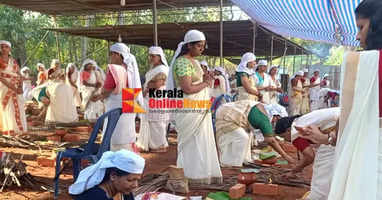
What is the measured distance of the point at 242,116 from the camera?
5102 millimetres

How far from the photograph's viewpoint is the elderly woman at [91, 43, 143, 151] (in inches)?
173

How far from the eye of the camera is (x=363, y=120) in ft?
5.28

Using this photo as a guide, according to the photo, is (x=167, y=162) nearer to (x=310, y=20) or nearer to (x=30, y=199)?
(x=30, y=199)

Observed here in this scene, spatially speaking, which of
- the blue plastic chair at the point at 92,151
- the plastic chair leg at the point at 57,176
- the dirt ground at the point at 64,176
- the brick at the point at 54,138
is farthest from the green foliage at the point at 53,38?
the plastic chair leg at the point at 57,176

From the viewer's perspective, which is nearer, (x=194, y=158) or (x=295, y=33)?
(x=194, y=158)

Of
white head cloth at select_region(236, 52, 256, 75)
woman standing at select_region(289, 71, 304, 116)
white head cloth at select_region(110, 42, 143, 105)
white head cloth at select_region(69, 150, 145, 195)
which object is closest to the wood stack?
white head cloth at select_region(110, 42, 143, 105)

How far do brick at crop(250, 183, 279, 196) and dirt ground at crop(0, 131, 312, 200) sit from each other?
75 mm

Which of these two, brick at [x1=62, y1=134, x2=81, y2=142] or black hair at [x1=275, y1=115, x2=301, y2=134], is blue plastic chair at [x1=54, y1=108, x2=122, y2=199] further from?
brick at [x1=62, y1=134, x2=81, y2=142]

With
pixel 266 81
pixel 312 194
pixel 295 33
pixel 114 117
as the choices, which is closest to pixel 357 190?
pixel 312 194

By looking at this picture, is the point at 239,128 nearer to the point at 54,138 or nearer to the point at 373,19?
the point at 373,19

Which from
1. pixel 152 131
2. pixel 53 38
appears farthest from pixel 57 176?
pixel 53 38

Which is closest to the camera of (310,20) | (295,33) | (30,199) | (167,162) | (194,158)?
(30,199)

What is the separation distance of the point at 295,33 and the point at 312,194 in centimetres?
653

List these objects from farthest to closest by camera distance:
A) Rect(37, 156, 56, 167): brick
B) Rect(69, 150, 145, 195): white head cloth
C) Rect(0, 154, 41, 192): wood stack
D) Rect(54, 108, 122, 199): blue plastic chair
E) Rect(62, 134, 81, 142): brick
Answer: Rect(62, 134, 81, 142): brick → Rect(37, 156, 56, 167): brick → Rect(0, 154, 41, 192): wood stack → Rect(54, 108, 122, 199): blue plastic chair → Rect(69, 150, 145, 195): white head cloth
